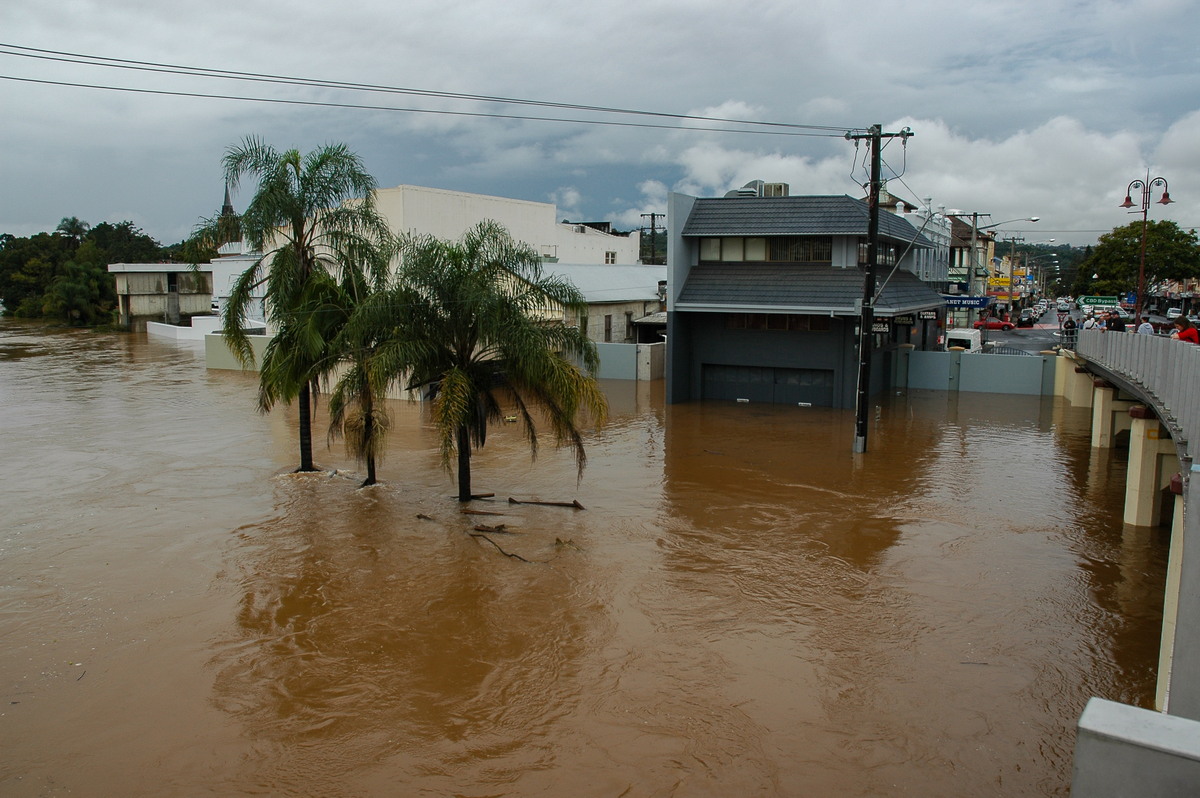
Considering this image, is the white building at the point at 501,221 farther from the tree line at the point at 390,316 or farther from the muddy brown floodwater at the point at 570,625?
the muddy brown floodwater at the point at 570,625

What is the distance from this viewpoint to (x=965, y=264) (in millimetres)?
68625

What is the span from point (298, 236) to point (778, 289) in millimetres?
17118

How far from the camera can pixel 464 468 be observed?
1772 cm

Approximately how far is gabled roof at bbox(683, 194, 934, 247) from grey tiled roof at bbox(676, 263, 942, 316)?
141 cm

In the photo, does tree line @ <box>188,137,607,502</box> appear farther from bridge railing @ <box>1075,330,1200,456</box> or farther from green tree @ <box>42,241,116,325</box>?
green tree @ <box>42,241,116,325</box>

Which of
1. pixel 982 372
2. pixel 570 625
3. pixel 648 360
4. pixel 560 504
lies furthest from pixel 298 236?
pixel 982 372

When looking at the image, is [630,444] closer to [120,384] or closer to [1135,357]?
[1135,357]

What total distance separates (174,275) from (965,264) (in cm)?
6796

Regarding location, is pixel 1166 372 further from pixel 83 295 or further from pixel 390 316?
pixel 83 295

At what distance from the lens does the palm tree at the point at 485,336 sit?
16094 mm

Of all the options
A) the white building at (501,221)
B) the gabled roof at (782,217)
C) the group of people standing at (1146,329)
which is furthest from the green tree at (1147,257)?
the white building at (501,221)

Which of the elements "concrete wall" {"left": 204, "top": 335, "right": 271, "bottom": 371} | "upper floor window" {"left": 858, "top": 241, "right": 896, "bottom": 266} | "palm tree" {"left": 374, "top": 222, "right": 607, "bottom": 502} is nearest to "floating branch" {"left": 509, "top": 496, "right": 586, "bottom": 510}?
"palm tree" {"left": 374, "top": 222, "right": 607, "bottom": 502}

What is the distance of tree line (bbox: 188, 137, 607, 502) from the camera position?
16203mm

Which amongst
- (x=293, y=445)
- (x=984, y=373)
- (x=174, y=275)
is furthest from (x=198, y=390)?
(x=174, y=275)
